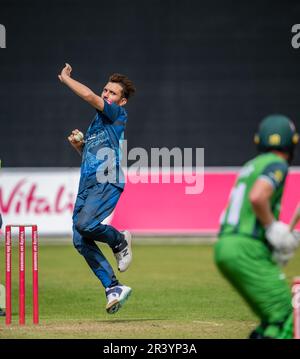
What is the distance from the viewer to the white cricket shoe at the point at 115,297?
28.9 feet

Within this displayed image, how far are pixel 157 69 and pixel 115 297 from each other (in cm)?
1116

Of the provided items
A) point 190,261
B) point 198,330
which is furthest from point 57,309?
point 190,261

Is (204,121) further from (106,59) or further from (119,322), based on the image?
(119,322)

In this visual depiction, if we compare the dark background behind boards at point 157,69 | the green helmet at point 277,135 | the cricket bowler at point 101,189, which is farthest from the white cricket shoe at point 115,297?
the dark background behind boards at point 157,69

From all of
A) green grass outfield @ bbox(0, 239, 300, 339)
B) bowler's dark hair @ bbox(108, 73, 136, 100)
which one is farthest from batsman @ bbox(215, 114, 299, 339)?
bowler's dark hair @ bbox(108, 73, 136, 100)

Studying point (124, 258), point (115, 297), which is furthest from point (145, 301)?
point (115, 297)

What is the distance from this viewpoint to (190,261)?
16.0 meters

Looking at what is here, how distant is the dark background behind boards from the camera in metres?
19.2

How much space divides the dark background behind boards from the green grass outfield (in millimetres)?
2820

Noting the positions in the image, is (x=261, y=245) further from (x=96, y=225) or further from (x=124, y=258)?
(x=124, y=258)

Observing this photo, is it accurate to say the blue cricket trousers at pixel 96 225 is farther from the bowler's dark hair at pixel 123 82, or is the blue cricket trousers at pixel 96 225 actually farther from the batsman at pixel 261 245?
the batsman at pixel 261 245

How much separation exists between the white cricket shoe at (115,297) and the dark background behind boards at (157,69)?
10.4 m

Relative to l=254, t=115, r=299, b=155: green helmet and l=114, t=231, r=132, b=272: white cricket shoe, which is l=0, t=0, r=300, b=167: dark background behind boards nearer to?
l=114, t=231, r=132, b=272: white cricket shoe

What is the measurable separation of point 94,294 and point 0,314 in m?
2.23
